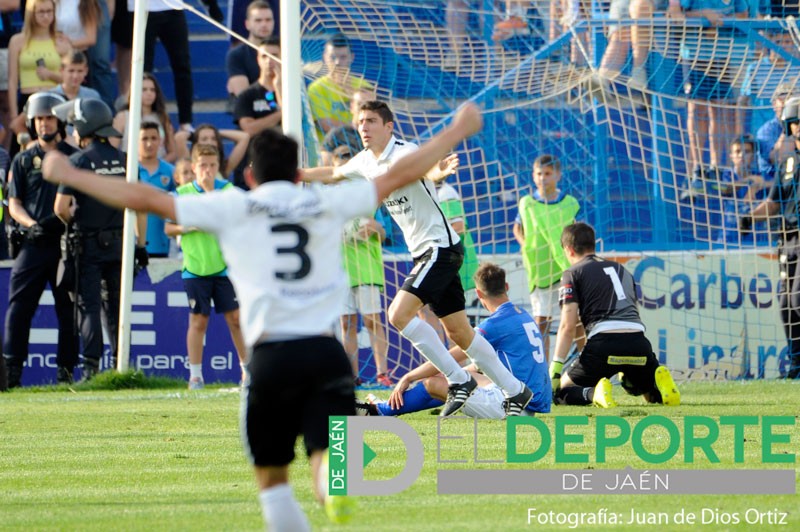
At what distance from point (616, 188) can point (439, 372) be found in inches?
222

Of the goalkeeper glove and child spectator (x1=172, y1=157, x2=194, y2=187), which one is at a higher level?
child spectator (x1=172, y1=157, x2=194, y2=187)

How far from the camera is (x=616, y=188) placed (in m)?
14.7

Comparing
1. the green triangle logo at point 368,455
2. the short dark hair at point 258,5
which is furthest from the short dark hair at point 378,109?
the short dark hair at point 258,5

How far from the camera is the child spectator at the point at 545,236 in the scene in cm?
1341

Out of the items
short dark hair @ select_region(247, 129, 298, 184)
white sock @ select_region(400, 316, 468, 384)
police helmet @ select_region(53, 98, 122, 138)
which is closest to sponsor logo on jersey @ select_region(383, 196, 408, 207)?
white sock @ select_region(400, 316, 468, 384)

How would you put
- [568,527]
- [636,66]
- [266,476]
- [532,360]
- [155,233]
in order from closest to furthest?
[266,476] < [568,527] < [532,360] < [636,66] < [155,233]

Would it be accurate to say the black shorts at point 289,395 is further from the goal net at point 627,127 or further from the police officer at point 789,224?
the police officer at point 789,224

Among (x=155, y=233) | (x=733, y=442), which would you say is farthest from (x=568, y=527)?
(x=155, y=233)

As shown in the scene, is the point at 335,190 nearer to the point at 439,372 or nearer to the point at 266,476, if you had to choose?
the point at 266,476

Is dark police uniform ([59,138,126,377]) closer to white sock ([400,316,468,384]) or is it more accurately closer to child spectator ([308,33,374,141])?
child spectator ([308,33,374,141])

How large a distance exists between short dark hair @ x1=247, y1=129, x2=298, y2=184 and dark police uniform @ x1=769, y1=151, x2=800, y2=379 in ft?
30.7

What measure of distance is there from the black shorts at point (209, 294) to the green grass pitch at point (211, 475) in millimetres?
1756

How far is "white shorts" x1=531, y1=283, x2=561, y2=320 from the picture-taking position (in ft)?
43.8

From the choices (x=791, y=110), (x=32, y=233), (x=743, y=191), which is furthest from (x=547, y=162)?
(x=32, y=233)
